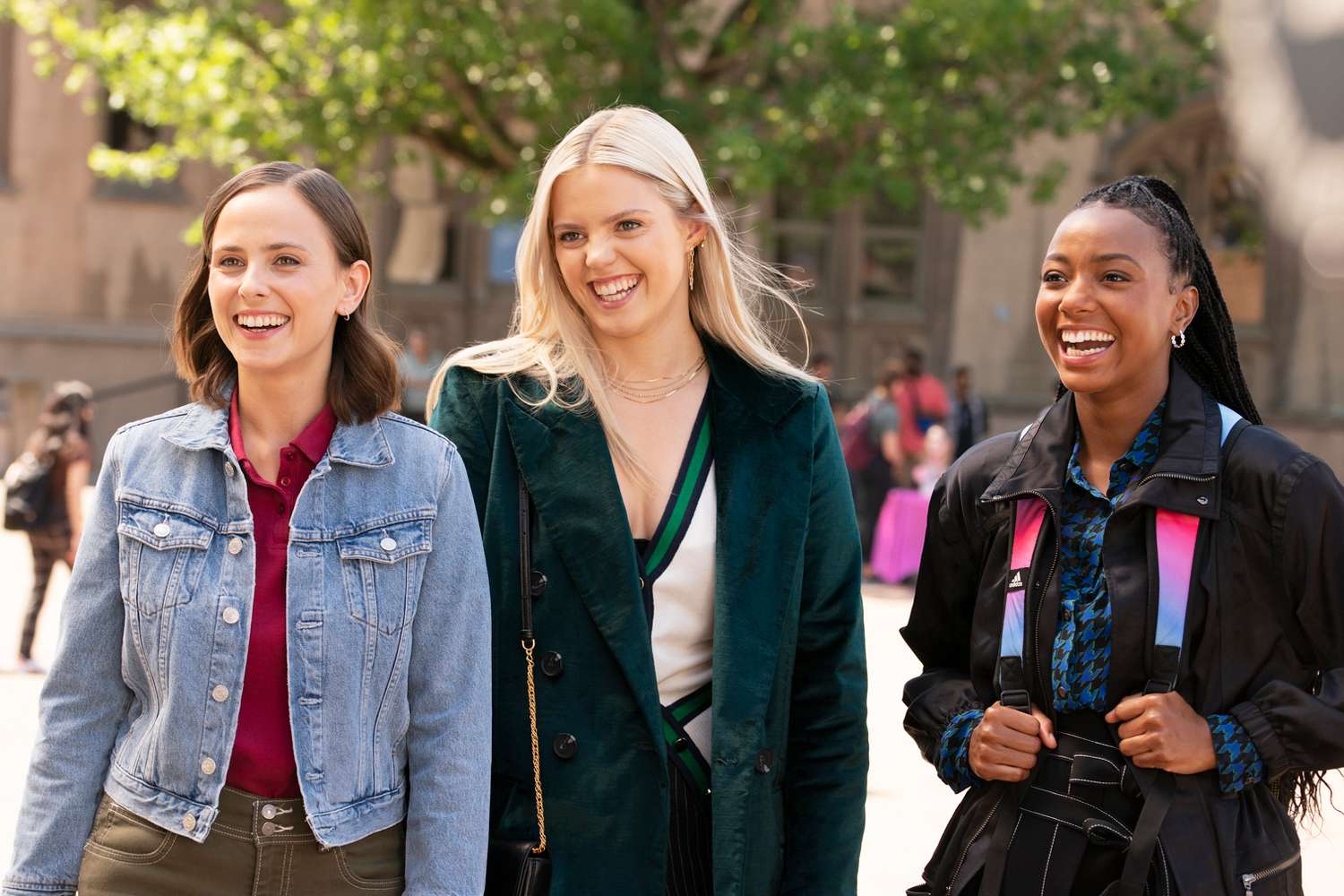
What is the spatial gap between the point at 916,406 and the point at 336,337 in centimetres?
1182

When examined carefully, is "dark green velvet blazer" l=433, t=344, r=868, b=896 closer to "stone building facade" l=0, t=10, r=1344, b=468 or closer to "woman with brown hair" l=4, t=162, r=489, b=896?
"woman with brown hair" l=4, t=162, r=489, b=896

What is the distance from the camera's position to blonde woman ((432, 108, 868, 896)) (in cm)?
296

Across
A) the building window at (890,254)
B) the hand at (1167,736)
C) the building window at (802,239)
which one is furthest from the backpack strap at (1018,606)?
the building window at (890,254)

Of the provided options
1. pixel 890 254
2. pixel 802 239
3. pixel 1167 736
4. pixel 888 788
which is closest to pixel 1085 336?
pixel 1167 736

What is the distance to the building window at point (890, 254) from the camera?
2356 cm

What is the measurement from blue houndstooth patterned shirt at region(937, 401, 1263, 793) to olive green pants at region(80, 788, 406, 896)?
3.80ft

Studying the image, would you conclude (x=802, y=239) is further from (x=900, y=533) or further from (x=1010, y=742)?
(x=1010, y=742)

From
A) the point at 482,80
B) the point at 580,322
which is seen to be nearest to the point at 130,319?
the point at 482,80

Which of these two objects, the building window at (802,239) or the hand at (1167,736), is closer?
the hand at (1167,736)

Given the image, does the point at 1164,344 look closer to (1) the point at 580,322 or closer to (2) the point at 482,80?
(1) the point at 580,322

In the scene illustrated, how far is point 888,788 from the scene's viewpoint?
293 inches

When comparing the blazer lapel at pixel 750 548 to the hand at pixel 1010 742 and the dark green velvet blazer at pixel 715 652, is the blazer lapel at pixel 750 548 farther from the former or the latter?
the hand at pixel 1010 742

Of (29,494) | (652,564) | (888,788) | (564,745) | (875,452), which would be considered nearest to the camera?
(564,745)

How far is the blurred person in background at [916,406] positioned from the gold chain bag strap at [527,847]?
37.3 ft
